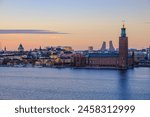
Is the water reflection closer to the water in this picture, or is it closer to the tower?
the water

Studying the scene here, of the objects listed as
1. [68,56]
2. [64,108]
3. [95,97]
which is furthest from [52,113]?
[68,56]

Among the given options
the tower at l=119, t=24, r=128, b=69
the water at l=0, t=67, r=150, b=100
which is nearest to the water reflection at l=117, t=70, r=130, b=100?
the water at l=0, t=67, r=150, b=100

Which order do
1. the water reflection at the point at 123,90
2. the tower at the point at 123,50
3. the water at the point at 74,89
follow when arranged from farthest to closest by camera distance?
1. the tower at the point at 123,50
2. the water reflection at the point at 123,90
3. the water at the point at 74,89

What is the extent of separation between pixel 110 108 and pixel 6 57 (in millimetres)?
24452

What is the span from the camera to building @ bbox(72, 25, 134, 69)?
20453 millimetres

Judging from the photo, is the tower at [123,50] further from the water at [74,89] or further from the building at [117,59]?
the water at [74,89]

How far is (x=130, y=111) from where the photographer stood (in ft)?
6.60

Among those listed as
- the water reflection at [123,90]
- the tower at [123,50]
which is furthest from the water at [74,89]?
the tower at [123,50]

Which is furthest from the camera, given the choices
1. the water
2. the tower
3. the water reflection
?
the tower

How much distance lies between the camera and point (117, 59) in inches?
813

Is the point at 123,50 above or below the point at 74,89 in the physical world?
above

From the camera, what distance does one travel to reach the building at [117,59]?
2045 centimetres

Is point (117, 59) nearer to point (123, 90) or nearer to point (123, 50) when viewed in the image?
point (123, 50)

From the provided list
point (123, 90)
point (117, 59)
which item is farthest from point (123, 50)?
point (123, 90)
